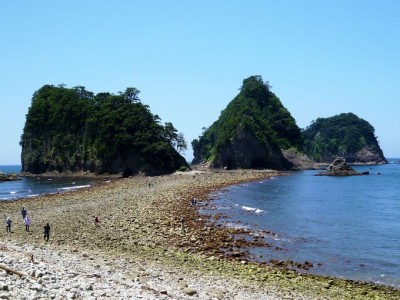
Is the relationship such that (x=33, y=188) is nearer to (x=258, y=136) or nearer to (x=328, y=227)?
(x=328, y=227)

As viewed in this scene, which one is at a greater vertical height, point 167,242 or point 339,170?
point 339,170

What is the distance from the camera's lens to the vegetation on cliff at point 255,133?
12206 centimetres

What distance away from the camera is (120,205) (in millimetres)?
44844

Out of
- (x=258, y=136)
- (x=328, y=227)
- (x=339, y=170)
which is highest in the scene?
(x=258, y=136)

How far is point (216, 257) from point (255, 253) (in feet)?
10.6

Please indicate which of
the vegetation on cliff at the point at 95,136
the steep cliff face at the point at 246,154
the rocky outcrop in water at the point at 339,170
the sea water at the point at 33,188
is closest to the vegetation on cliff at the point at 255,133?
the steep cliff face at the point at 246,154

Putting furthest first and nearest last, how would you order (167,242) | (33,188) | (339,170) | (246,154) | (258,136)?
(258,136)
(246,154)
(339,170)
(33,188)
(167,242)

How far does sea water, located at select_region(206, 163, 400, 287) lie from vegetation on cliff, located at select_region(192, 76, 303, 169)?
5818cm

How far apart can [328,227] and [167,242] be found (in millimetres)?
15960

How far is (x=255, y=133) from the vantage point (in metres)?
123

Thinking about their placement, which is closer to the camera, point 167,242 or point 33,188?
point 167,242

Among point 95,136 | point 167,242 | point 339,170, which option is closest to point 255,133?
point 339,170

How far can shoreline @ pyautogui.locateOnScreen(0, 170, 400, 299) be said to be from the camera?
19.2 metres

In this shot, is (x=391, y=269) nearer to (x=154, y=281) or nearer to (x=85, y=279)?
(x=154, y=281)
